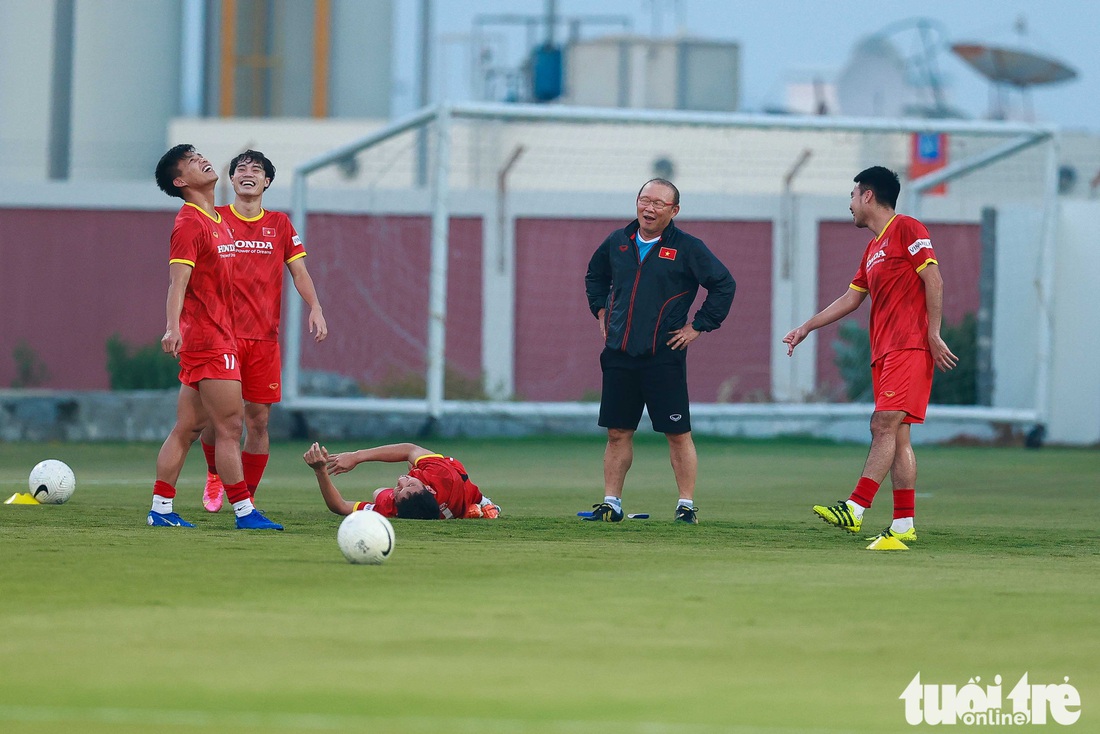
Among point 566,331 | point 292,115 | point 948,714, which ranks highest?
point 292,115

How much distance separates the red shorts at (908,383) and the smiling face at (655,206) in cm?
170

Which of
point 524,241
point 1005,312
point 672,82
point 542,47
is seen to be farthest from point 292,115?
point 1005,312

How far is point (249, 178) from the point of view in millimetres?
9617

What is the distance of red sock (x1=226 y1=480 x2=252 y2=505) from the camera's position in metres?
8.59

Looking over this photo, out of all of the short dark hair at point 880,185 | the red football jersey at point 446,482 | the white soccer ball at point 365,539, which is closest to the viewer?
the white soccer ball at point 365,539

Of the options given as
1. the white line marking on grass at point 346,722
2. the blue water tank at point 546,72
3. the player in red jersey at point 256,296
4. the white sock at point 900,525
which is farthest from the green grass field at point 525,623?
the blue water tank at point 546,72

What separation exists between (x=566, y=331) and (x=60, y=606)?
59.6 feet

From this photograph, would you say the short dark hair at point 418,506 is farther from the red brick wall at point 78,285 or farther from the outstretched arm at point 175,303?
the red brick wall at point 78,285

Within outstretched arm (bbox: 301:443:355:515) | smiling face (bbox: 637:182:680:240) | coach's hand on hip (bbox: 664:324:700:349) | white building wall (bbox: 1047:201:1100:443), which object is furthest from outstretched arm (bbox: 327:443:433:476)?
white building wall (bbox: 1047:201:1100:443)

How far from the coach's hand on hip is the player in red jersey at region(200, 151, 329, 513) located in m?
2.01

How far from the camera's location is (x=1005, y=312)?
69.9ft

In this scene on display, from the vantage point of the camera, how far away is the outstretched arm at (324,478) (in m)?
8.84

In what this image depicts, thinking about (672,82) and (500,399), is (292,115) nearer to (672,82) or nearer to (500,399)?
(672,82)

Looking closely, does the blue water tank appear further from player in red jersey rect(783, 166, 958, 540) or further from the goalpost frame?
player in red jersey rect(783, 166, 958, 540)
